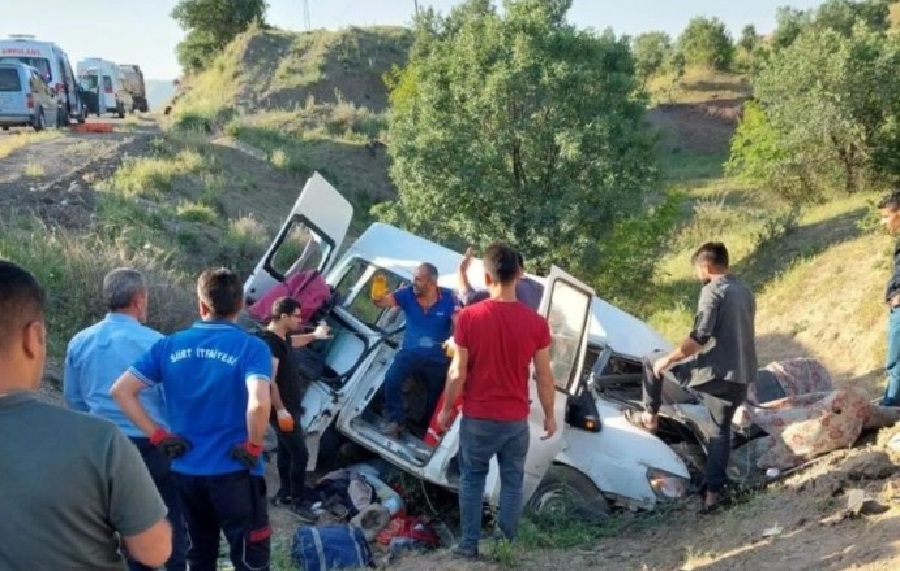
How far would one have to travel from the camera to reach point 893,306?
23.5 feet

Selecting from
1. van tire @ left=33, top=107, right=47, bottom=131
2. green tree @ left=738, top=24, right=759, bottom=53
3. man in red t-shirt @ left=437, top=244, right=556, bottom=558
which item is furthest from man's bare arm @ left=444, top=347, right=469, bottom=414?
green tree @ left=738, top=24, right=759, bottom=53

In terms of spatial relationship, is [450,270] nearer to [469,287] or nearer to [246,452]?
[469,287]

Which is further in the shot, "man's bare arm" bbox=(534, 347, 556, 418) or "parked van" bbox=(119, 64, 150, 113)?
"parked van" bbox=(119, 64, 150, 113)

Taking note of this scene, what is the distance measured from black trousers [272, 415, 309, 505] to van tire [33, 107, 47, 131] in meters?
16.8

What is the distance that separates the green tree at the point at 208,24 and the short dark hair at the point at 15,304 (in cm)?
4795

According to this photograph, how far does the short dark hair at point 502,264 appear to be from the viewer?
5137 mm

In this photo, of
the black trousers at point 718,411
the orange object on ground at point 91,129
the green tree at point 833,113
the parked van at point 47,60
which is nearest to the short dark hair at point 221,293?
the black trousers at point 718,411

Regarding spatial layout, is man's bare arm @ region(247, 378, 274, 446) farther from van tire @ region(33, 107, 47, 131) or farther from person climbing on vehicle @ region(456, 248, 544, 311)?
van tire @ region(33, 107, 47, 131)

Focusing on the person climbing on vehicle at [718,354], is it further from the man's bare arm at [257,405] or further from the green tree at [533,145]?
the green tree at [533,145]

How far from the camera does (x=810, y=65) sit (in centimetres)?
2130

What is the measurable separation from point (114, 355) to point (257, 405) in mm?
1014

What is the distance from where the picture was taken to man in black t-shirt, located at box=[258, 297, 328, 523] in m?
6.72

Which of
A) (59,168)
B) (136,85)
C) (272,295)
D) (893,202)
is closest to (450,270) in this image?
(272,295)

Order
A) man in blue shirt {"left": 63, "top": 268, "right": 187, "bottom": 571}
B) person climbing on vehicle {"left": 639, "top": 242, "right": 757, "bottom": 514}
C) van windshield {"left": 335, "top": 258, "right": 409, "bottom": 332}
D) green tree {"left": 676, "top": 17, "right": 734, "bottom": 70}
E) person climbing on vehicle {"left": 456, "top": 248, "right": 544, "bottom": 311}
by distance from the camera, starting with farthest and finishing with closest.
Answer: green tree {"left": 676, "top": 17, "right": 734, "bottom": 70} < van windshield {"left": 335, "top": 258, "right": 409, "bottom": 332} < person climbing on vehicle {"left": 456, "top": 248, "right": 544, "bottom": 311} < person climbing on vehicle {"left": 639, "top": 242, "right": 757, "bottom": 514} < man in blue shirt {"left": 63, "top": 268, "right": 187, "bottom": 571}
